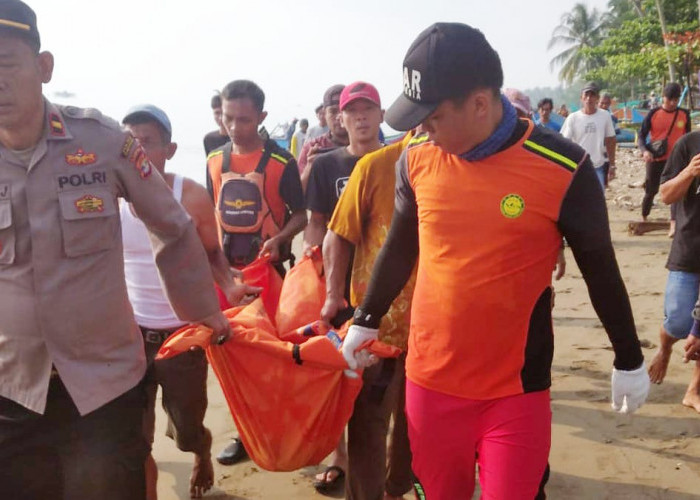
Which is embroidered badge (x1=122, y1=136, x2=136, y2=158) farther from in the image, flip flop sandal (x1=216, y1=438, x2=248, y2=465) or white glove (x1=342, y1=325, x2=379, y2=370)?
flip flop sandal (x1=216, y1=438, x2=248, y2=465)

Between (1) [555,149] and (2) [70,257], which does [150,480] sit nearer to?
(2) [70,257]

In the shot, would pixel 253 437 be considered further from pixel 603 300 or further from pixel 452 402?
pixel 603 300

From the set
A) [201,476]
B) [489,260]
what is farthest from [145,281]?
[489,260]

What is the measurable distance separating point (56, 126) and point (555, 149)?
5.34ft

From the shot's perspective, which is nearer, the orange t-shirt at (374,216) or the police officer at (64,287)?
the police officer at (64,287)

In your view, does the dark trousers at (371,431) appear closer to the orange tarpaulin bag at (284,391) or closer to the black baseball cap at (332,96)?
the orange tarpaulin bag at (284,391)

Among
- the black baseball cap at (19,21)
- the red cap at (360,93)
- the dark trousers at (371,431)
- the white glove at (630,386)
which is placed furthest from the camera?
the red cap at (360,93)

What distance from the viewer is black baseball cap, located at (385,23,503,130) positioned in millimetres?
2344

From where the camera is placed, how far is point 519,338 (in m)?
2.46

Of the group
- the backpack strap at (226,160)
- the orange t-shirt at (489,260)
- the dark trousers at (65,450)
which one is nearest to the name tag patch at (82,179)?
the dark trousers at (65,450)

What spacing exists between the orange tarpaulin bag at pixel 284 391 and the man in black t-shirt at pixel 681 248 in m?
2.23

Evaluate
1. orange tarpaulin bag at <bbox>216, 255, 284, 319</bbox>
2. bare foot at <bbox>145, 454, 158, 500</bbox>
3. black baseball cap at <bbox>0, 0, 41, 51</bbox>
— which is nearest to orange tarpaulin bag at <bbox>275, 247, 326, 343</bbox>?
orange tarpaulin bag at <bbox>216, 255, 284, 319</bbox>

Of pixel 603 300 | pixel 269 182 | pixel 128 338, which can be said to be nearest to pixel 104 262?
pixel 128 338

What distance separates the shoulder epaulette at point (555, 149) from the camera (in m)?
2.33
